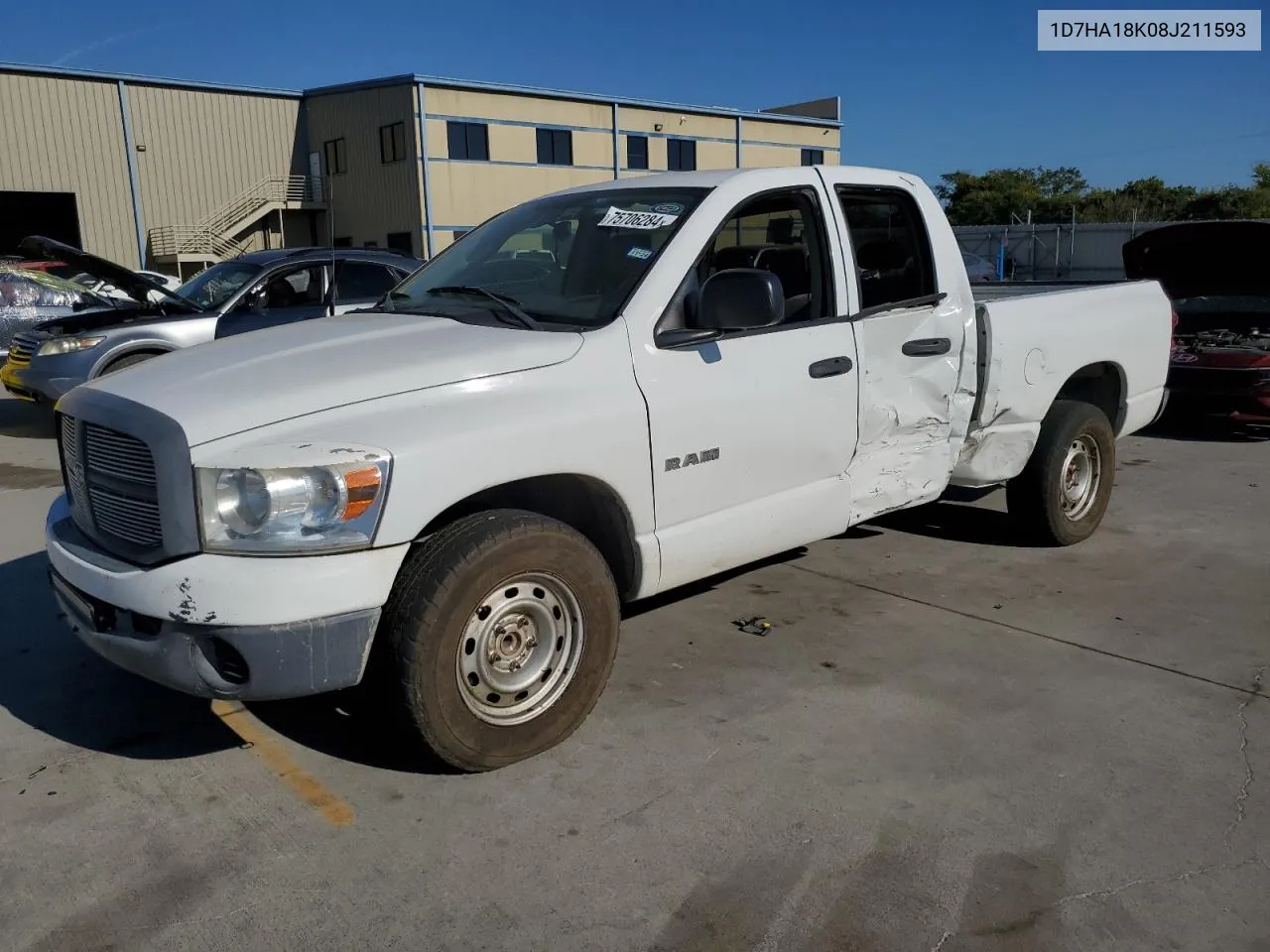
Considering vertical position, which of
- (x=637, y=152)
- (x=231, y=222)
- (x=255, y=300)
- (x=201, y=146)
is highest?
(x=201, y=146)

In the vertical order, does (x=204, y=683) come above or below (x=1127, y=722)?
above

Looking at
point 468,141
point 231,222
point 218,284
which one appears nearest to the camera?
point 218,284

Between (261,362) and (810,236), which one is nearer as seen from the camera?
(261,362)

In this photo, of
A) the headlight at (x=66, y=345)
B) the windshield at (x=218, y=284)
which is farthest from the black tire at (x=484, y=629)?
the headlight at (x=66, y=345)

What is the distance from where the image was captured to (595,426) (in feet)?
12.0

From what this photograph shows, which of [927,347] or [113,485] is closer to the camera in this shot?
[113,485]

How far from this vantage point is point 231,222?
40.1m

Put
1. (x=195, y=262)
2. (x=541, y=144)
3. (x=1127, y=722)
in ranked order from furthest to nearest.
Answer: (x=541, y=144)
(x=195, y=262)
(x=1127, y=722)

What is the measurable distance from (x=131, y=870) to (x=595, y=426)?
1.95 metres

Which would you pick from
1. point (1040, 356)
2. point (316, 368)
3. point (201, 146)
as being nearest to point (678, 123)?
point (201, 146)

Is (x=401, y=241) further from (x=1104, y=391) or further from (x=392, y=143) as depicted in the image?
(x=1104, y=391)

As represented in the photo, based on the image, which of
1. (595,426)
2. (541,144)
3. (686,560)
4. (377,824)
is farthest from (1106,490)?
(541,144)

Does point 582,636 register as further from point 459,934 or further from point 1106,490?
point 1106,490

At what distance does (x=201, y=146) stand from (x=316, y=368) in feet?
132
